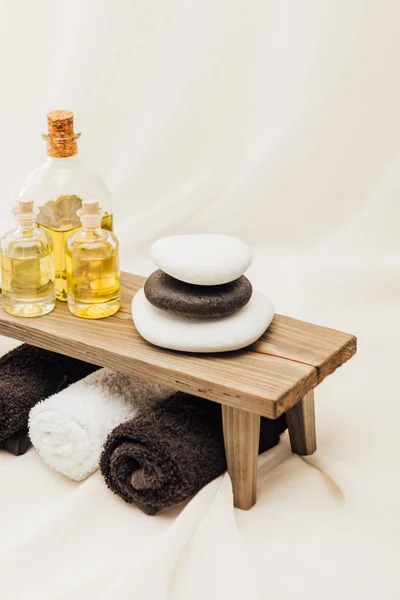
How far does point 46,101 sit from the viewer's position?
2441 millimetres

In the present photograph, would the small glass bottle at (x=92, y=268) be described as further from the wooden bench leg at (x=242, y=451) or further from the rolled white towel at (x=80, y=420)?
the wooden bench leg at (x=242, y=451)

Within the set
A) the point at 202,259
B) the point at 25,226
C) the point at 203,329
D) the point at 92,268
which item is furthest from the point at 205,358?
the point at 25,226

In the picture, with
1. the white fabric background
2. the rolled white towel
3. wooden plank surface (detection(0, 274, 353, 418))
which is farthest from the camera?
the white fabric background

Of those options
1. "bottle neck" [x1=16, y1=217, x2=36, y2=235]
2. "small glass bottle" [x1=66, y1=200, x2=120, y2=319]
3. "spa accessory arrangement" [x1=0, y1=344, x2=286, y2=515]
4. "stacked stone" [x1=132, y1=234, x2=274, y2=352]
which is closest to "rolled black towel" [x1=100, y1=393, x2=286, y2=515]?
"spa accessory arrangement" [x1=0, y1=344, x2=286, y2=515]

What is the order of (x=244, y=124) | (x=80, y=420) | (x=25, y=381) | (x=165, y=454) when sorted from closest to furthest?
(x=165, y=454) < (x=80, y=420) < (x=25, y=381) < (x=244, y=124)

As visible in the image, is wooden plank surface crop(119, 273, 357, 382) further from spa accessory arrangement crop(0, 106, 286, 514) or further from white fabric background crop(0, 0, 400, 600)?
white fabric background crop(0, 0, 400, 600)

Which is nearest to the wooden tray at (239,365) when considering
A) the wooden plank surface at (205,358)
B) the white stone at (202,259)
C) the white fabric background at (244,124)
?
the wooden plank surface at (205,358)

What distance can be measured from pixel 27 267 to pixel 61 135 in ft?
0.70

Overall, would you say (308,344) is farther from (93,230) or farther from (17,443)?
(17,443)

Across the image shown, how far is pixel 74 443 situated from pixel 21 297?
0.86ft

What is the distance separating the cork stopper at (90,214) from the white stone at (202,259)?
11 centimetres

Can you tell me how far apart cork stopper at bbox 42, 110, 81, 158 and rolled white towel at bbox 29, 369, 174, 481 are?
0.37 meters

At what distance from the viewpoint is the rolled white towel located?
59.7 inches

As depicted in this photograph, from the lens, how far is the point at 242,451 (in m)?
1.45
